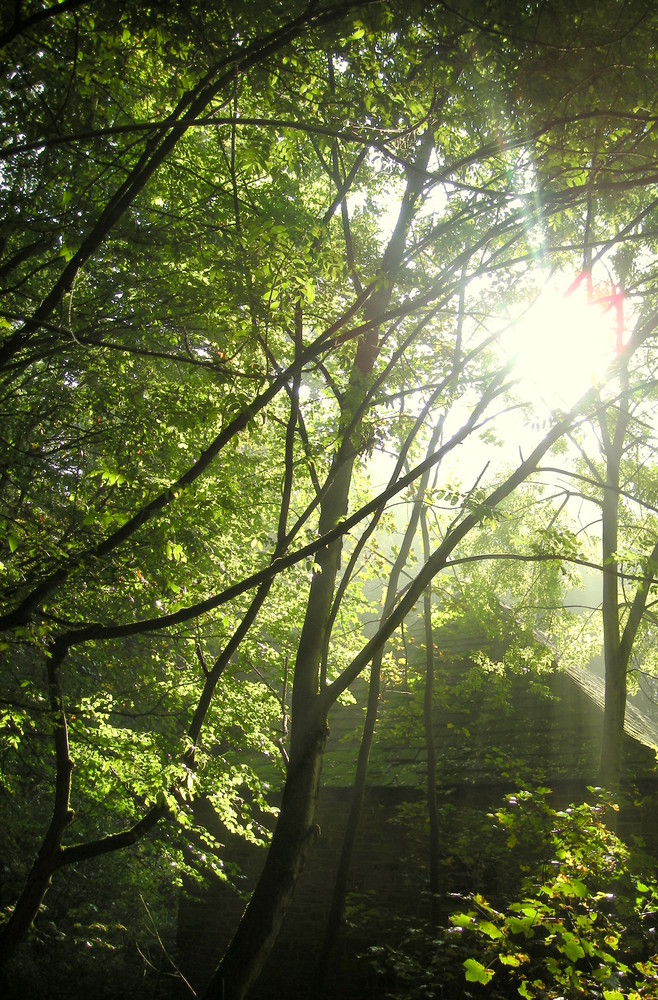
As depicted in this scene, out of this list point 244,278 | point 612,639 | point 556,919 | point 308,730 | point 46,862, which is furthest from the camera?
point 612,639

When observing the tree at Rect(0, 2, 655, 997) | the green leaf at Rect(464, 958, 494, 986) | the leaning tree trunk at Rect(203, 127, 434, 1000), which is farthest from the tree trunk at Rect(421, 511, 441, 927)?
the green leaf at Rect(464, 958, 494, 986)

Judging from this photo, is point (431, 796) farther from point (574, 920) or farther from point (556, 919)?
point (574, 920)

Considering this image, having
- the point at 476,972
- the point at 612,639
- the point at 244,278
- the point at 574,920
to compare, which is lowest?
the point at 476,972

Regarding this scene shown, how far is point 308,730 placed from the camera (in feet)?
14.8

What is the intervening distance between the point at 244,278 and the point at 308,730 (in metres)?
2.78

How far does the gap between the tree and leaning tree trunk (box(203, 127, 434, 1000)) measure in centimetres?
2

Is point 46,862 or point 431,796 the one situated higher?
point 431,796

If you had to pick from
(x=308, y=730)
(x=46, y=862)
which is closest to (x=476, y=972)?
(x=308, y=730)

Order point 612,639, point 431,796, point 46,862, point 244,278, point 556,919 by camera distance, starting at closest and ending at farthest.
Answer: point 244,278, point 556,919, point 46,862, point 431,796, point 612,639

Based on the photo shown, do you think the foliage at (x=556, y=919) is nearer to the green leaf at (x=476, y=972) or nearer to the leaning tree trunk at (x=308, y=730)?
the green leaf at (x=476, y=972)

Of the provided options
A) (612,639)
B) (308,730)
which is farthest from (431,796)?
(308,730)

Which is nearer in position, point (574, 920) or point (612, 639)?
point (574, 920)

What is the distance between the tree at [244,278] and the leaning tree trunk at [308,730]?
2 cm

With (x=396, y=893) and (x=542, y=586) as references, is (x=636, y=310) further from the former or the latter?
(x=396, y=893)
